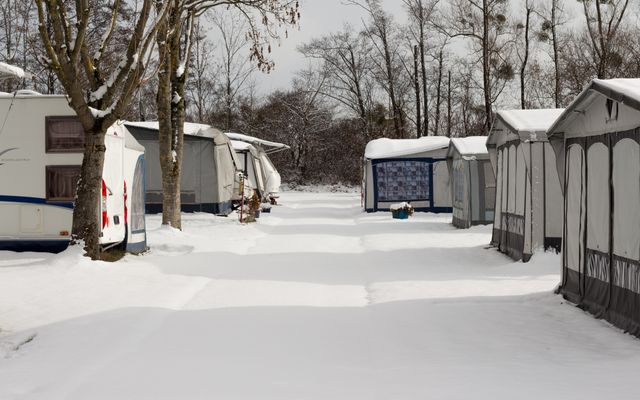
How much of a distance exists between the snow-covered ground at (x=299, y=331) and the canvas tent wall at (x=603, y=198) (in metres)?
0.32

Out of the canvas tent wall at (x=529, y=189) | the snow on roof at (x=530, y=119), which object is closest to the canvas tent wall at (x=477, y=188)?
the canvas tent wall at (x=529, y=189)

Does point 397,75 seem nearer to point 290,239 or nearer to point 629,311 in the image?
point 290,239

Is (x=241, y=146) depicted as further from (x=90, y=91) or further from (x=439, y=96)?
(x=439, y=96)

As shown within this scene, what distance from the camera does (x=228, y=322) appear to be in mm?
8148

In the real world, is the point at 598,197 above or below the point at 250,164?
below

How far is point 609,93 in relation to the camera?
25.1 ft

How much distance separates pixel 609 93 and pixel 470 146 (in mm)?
14151

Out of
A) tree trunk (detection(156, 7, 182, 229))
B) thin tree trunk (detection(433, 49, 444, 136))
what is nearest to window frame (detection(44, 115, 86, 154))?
tree trunk (detection(156, 7, 182, 229))

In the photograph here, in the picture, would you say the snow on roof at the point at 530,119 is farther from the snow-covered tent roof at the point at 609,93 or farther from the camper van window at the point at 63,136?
the camper van window at the point at 63,136

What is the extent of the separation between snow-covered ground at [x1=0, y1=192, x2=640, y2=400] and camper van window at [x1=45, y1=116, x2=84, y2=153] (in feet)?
5.68

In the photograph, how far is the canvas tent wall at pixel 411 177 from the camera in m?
28.3

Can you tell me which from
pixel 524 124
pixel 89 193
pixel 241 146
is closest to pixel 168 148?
pixel 89 193

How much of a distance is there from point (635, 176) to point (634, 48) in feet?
91.1

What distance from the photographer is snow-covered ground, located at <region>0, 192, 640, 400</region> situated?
18.5 ft
